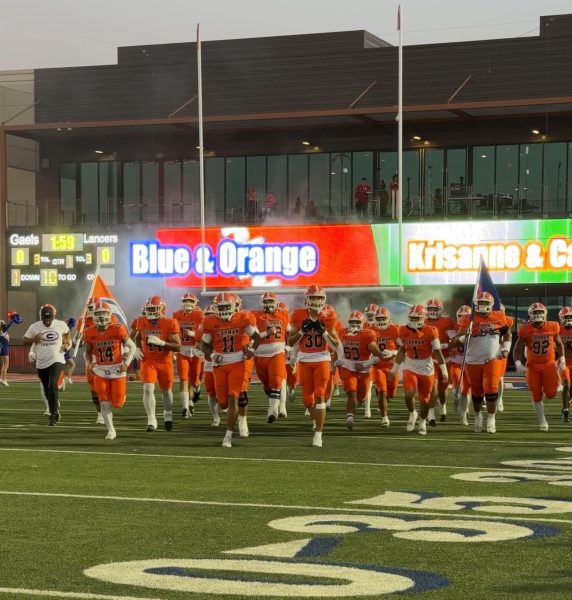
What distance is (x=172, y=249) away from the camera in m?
39.7

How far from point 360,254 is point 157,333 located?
2046cm

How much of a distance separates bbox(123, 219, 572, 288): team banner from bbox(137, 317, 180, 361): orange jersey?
1982 centimetres

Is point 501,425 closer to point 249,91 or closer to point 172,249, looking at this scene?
point 172,249

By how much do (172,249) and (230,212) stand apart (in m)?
2.62

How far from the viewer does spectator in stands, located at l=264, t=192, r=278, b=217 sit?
39.6 metres

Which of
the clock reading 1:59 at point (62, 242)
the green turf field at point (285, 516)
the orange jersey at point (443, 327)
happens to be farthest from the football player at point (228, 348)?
the clock reading 1:59 at point (62, 242)

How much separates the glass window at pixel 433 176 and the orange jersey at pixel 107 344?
2305 centimetres

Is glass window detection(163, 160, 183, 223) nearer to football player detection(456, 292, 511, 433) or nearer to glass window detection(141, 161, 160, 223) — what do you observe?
glass window detection(141, 161, 160, 223)

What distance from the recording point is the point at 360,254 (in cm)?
3769

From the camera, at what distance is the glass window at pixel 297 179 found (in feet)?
137

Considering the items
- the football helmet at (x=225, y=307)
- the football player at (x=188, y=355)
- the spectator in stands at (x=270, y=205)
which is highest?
the spectator in stands at (x=270, y=205)

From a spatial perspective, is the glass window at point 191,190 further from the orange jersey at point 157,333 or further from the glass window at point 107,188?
the orange jersey at point 157,333

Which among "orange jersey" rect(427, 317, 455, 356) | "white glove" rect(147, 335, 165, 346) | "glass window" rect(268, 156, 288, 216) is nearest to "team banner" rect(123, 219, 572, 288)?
"glass window" rect(268, 156, 288, 216)

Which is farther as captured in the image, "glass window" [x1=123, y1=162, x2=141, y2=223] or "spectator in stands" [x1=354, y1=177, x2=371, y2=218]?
"glass window" [x1=123, y1=162, x2=141, y2=223]
